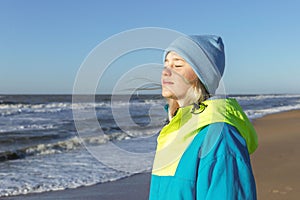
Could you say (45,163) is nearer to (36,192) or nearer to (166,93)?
(36,192)

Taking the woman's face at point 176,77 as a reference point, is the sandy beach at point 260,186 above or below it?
below

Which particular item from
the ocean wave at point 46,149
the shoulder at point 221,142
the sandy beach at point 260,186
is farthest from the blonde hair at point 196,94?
the ocean wave at point 46,149

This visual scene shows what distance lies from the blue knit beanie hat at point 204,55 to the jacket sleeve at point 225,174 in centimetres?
24

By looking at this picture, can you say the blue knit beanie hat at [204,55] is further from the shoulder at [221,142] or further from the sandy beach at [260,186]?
the sandy beach at [260,186]

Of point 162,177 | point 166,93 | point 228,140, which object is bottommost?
point 162,177

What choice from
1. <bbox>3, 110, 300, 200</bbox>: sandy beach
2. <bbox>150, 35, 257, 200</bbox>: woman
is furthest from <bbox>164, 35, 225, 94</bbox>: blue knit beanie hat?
<bbox>3, 110, 300, 200</bbox>: sandy beach

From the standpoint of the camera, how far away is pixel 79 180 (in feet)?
22.6

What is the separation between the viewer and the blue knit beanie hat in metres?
1.35

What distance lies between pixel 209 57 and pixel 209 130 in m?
0.28

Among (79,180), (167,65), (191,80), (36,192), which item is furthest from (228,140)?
(79,180)

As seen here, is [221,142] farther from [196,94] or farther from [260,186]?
[260,186]

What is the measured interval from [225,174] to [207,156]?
8 centimetres

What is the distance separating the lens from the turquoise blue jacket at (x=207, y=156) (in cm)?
117

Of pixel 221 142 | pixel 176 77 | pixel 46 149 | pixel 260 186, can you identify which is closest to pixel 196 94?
pixel 176 77
